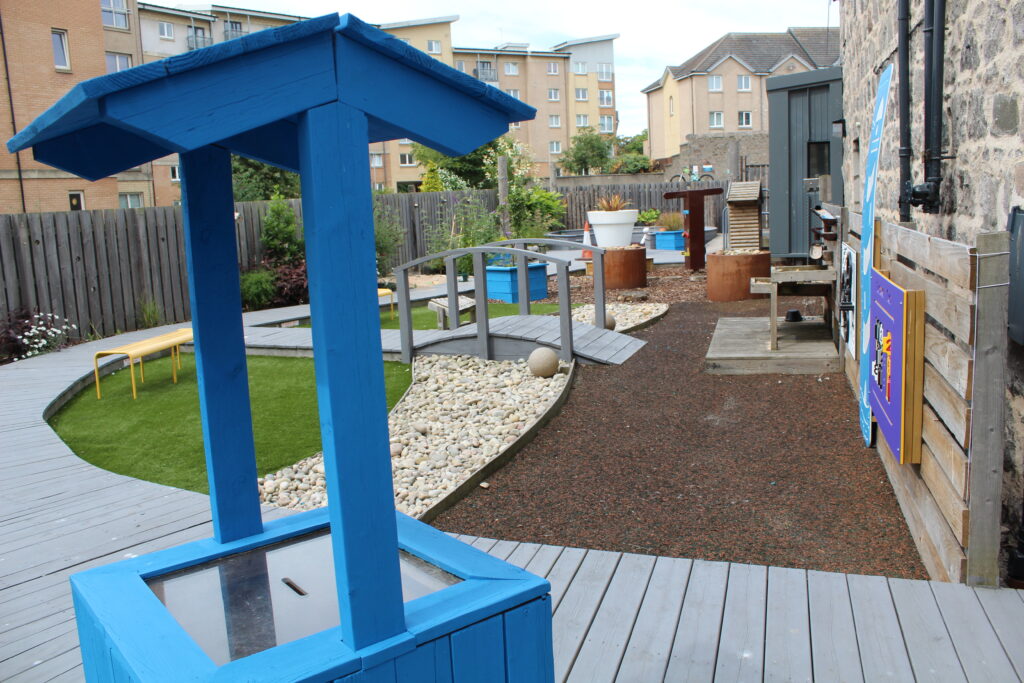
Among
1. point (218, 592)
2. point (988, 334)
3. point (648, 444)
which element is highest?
point (988, 334)

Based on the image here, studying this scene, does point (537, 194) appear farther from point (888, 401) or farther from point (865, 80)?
point (888, 401)

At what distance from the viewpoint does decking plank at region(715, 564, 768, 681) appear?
2719 mm

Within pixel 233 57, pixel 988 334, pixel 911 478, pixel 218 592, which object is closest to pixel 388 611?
pixel 218 592

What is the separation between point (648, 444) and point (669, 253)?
14.8 m

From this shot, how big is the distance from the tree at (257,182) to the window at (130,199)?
4749 millimetres

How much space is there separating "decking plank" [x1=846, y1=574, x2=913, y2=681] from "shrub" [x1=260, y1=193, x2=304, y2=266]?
504 inches

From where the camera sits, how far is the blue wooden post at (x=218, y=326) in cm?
224

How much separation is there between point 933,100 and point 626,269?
10088mm

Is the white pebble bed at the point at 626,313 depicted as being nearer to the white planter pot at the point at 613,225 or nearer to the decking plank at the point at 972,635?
the white planter pot at the point at 613,225

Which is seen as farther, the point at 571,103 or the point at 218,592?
the point at 571,103

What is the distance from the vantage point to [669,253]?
2025 centimetres

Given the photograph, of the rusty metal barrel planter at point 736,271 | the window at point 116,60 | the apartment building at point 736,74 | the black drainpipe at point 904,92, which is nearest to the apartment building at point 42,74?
the window at point 116,60

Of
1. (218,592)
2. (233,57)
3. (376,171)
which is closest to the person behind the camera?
(233,57)

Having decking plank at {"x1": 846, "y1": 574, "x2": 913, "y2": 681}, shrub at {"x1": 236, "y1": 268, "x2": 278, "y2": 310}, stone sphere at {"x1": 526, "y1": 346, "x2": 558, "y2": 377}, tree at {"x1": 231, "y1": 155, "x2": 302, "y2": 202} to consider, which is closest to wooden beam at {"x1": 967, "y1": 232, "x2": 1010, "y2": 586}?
decking plank at {"x1": 846, "y1": 574, "x2": 913, "y2": 681}
